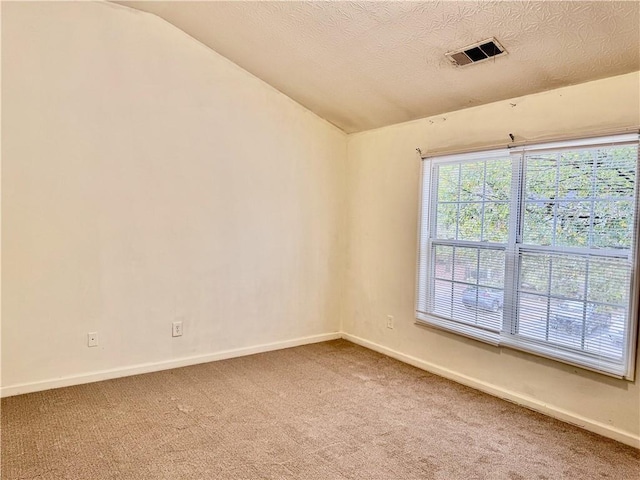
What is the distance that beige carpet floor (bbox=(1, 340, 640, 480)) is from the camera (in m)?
2.13

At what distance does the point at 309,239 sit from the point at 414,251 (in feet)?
3.49

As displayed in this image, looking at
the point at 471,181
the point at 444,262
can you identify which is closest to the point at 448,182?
the point at 471,181

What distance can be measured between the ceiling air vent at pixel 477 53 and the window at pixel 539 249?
0.67 m

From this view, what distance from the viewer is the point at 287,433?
248cm

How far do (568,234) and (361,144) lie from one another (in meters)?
2.13

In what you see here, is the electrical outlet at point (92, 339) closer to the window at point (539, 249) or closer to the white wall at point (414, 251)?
the white wall at point (414, 251)

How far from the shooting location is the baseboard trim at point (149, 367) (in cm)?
292

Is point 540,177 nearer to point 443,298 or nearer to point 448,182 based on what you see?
point 448,182

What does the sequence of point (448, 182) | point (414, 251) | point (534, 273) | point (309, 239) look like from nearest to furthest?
point (534, 273)
point (448, 182)
point (414, 251)
point (309, 239)

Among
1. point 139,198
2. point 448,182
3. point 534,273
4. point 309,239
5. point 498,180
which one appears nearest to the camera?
point 534,273

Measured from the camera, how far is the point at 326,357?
388 cm

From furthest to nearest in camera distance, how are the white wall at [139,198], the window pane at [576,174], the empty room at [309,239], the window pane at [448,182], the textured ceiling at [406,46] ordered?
the window pane at [448,182]
the white wall at [139,198]
the window pane at [576,174]
the empty room at [309,239]
the textured ceiling at [406,46]

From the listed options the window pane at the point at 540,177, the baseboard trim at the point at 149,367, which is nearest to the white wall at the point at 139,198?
the baseboard trim at the point at 149,367

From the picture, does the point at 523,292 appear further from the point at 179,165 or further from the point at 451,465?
the point at 179,165
